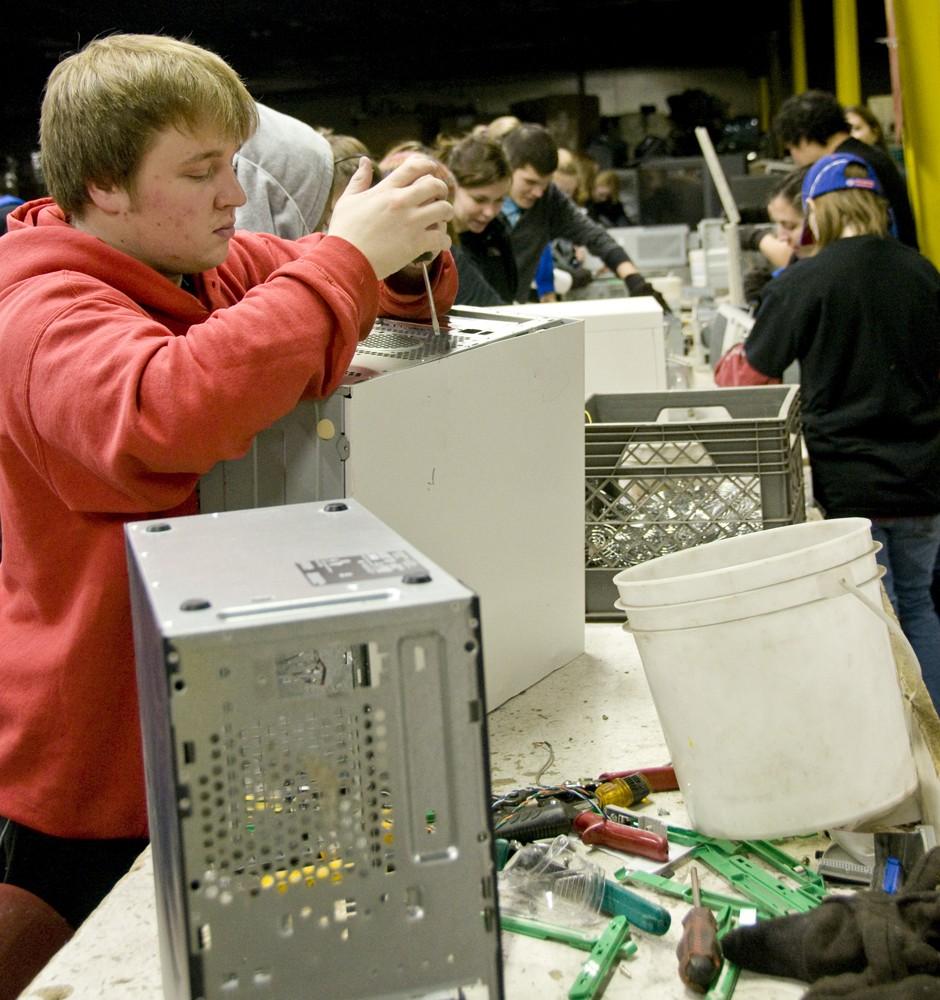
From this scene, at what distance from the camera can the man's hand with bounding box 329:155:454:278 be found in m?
1.08

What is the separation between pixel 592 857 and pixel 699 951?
191mm

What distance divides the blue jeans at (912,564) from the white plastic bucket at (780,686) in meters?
1.62

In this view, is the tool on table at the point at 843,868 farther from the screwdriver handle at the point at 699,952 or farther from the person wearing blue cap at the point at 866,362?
the person wearing blue cap at the point at 866,362

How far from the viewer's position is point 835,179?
2.61 m

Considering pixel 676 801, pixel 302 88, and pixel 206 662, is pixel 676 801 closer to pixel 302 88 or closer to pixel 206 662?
pixel 206 662

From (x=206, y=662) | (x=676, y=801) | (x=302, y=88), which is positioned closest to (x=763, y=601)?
(x=676, y=801)

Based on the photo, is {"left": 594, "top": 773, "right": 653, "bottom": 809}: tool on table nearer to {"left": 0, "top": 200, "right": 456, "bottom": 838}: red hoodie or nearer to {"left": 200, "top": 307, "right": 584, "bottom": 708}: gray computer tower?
{"left": 200, "top": 307, "right": 584, "bottom": 708}: gray computer tower

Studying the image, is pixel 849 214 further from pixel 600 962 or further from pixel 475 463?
pixel 600 962

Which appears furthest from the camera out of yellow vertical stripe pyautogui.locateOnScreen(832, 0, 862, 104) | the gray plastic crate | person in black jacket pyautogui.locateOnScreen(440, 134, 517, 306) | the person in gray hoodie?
yellow vertical stripe pyautogui.locateOnScreen(832, 0, 862, 104)

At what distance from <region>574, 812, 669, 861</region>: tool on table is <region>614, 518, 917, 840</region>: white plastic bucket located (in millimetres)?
47

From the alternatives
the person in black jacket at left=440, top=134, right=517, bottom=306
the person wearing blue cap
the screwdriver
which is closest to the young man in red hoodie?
the screwdriver

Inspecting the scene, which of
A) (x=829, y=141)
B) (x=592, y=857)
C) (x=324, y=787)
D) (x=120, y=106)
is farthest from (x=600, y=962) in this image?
(x=829, y=141)

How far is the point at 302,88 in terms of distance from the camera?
12711mm

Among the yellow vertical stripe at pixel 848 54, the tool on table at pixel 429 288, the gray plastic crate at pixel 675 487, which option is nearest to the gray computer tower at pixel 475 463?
the tool on table at pixel 429 288
